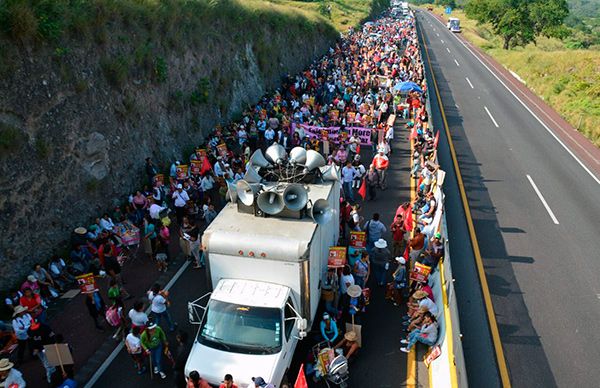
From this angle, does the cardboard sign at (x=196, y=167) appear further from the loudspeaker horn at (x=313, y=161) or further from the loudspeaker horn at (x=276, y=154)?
the loudspeaker horn at (x=313, y=161)

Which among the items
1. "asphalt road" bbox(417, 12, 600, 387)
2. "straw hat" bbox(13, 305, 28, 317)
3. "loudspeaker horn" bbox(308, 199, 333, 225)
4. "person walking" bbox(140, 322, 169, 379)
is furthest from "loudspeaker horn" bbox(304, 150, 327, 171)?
"straw hat" bbox(13, 305, 28, 317)

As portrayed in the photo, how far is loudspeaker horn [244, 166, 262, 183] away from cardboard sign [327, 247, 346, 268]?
2534mm

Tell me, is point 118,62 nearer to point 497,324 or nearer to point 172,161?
point 172,161

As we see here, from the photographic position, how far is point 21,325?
9.18 meters

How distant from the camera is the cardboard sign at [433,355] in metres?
8.93

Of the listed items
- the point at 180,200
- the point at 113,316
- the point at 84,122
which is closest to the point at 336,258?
the point at 113,316

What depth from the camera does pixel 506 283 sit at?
39.5 feet

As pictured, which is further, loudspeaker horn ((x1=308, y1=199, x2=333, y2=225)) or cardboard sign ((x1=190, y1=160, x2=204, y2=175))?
cardboard sign ((x1=190, y1=160, x2=204, y2=175))

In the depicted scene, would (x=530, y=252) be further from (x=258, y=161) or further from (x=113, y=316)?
(x=113, y=316)

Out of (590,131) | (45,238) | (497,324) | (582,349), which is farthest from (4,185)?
(590,131)

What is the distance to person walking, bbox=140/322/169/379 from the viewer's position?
8.65m

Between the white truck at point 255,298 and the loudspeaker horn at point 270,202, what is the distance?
36cm

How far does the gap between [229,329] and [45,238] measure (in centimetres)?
688

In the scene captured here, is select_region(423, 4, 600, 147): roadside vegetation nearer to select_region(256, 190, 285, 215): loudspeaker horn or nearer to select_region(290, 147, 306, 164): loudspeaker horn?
select_region(290, 147, 306, 164): loudspeaker horn
